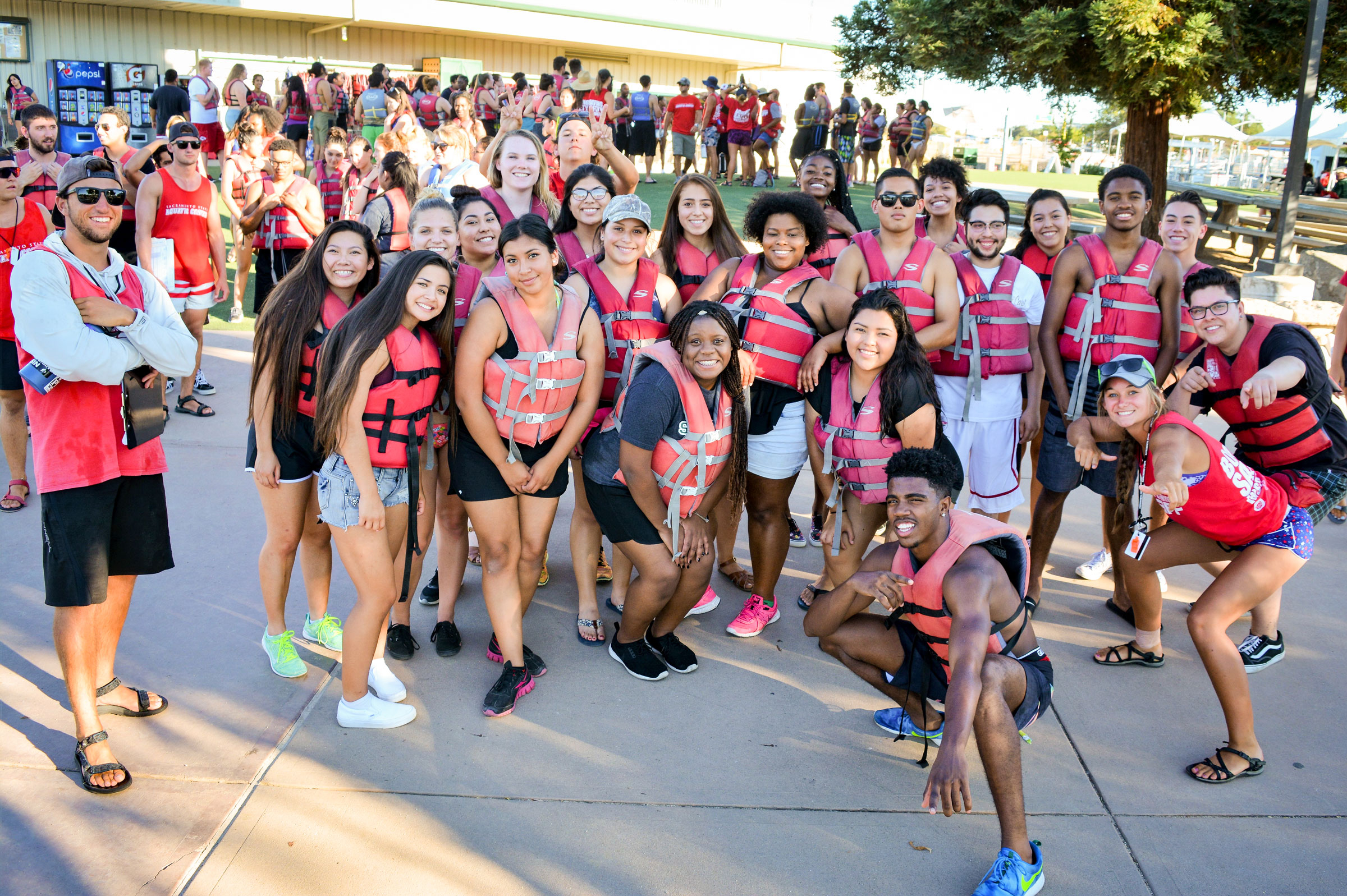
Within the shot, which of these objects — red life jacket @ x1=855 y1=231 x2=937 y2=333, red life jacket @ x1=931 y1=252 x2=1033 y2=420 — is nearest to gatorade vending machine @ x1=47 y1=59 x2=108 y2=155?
red life jacket @ x1=855 y1=231 x2=937 y2=333

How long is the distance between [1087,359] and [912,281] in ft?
3.04

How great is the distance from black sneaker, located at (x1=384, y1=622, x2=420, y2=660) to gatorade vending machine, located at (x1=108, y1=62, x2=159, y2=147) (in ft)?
70.2

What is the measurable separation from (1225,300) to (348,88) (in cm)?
1800

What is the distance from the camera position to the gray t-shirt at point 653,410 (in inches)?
146

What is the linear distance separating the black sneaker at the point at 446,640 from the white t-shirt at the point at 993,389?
2463 mm

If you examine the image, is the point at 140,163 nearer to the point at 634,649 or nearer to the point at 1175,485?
the point at 634,649

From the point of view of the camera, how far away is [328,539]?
389cm

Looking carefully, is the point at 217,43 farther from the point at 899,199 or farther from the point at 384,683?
the point at 384,683

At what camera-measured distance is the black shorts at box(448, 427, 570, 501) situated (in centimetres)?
374

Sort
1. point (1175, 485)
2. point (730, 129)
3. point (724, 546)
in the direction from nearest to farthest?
1. point (1175, 485)
2. point (724, 546)
3. point (730, 129)

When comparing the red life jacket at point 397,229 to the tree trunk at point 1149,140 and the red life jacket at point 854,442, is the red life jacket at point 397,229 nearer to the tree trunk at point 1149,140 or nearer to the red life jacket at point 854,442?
the red life jacket at point 854,442

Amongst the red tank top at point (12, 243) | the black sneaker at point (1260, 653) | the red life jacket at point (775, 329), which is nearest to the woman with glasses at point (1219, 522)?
the black sneaker at point (1260, 653)

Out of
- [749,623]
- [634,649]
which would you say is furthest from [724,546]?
[634,649]

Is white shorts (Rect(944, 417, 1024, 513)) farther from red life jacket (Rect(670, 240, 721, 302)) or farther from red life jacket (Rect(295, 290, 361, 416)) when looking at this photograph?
red life jacket (Rect(295, 290, 361, 416))
